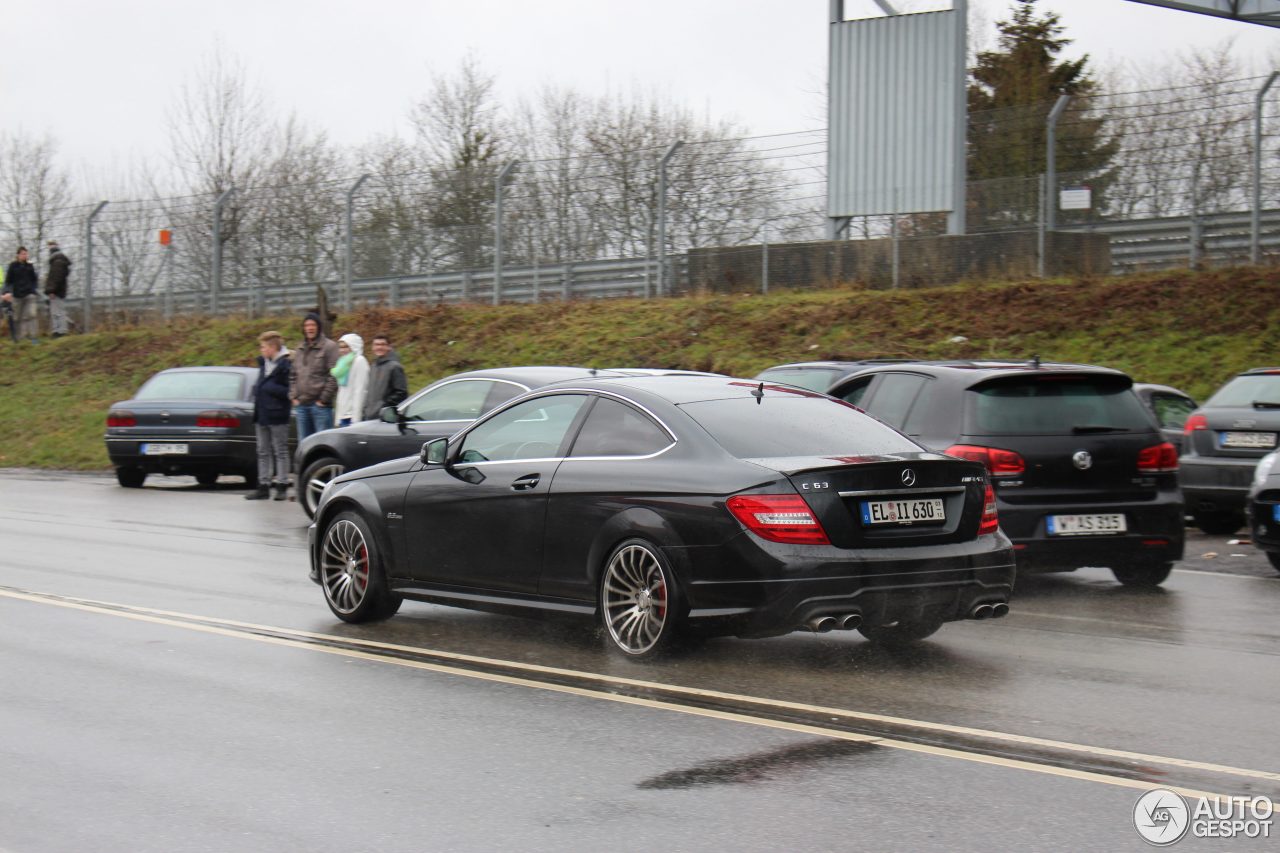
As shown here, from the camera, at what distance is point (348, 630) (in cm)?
884

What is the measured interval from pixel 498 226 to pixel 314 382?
41.8ft

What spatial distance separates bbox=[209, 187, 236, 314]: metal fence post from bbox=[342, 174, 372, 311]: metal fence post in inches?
128

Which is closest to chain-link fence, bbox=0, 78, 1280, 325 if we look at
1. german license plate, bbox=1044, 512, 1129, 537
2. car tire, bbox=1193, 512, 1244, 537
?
car tire, bbox=1193, 512, 1244, 537

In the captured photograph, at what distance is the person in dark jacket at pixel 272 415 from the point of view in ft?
58.0

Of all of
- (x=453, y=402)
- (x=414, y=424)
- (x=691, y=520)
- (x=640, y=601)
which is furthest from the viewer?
(x=414, y=424)

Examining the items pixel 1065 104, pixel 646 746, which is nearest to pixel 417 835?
pixel 646 746

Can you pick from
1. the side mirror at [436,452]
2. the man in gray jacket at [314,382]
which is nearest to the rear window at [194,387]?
the man in gray jacket at [314,382]

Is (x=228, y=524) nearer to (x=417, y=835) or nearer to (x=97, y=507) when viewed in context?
(x=97, y=507)

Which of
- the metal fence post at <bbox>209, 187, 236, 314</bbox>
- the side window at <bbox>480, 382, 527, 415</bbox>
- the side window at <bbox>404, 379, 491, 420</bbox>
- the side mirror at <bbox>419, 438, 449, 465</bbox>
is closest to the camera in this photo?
the side mirror at <bbox>419, 438, 449, 465</bbox>

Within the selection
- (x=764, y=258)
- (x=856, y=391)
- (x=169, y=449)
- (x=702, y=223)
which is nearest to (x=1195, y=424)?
(x=856, y=391)

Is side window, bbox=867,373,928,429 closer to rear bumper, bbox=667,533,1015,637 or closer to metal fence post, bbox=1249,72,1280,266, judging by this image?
rear bumper, bbox=667,533,1015,637

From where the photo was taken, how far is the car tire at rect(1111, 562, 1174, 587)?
35.1 feet

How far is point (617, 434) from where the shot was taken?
26.4 ft

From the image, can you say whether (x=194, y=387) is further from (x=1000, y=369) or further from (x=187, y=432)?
(x=1000, y=369)
